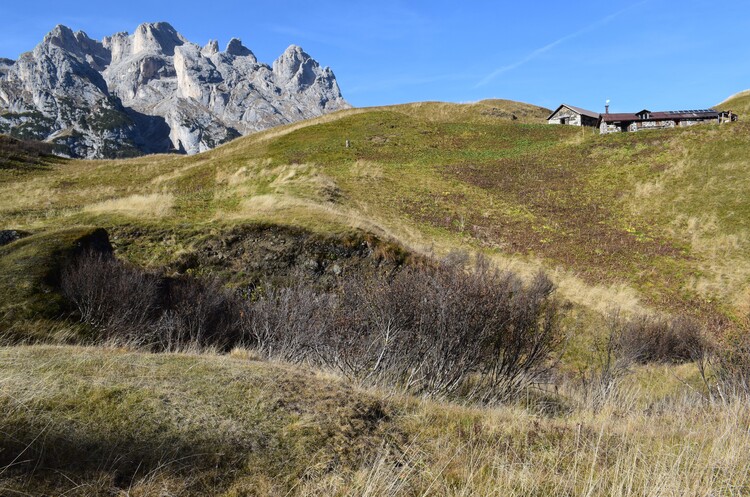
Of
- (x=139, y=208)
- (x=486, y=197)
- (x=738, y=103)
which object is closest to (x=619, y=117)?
(x=738, y=103)

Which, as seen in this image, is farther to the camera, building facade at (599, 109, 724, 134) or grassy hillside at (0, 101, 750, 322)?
building facade at (599, 109, 724, 134)

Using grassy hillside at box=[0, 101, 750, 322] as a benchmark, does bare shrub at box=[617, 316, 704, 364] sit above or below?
below

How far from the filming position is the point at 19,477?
3.64 metres

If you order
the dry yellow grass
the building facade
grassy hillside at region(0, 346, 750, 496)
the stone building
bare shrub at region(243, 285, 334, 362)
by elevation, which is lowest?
bare shrub at region(243, 285, 334, 362)

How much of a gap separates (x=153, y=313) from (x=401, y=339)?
7874 millimetres

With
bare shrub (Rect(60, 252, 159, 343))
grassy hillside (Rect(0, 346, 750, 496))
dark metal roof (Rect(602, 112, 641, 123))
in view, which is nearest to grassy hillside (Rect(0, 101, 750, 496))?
grassy hillside (Rect(0, 346, 750, 496))

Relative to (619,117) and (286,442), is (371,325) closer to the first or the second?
(286,442)

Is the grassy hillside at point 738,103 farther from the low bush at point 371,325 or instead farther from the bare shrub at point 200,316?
the bare shrub at point 200,316

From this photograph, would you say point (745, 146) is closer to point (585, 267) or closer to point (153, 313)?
point (585, 267)

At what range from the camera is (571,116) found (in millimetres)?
66562

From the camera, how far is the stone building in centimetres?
6606

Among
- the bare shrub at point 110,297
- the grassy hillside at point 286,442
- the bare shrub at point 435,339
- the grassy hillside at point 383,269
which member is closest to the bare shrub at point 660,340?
the grassy hillside at point 383,269

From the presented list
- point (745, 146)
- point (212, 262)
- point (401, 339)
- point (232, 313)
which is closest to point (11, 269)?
point (232, 313)

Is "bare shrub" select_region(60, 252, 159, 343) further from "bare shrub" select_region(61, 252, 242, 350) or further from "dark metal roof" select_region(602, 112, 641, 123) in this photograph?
"dark metal roof" select_region(602, 112, 641, 123)
